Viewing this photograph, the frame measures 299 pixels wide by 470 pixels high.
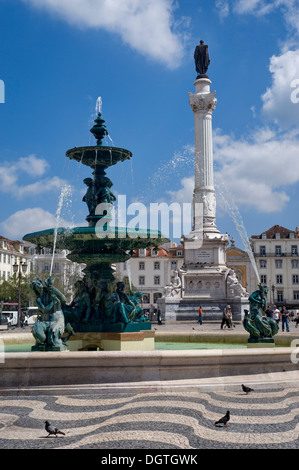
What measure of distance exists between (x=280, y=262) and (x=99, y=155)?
7339 cm

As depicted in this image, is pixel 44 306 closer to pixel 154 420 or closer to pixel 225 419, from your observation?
pixel 154 420

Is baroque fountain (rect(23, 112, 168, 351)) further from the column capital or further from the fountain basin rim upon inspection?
the column capital

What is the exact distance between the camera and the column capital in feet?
125

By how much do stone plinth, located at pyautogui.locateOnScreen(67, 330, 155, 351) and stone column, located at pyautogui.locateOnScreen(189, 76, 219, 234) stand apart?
26627 millimetres

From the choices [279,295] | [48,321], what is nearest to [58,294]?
[48,321]

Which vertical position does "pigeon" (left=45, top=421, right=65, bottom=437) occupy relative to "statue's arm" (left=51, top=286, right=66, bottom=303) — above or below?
below

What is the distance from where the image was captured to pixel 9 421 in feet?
19.4

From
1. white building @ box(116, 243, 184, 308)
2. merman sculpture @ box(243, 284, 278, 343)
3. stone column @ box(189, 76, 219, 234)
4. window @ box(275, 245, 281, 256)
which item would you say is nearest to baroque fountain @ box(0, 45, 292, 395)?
merman sculpture @ box(243, 284, 278, 343)

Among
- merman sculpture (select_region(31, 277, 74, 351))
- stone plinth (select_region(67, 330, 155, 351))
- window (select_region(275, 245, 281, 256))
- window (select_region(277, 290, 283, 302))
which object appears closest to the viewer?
merman sculpture (select_region(31, 277, 74, 351))

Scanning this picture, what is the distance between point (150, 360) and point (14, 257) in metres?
73.9

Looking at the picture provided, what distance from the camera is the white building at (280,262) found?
262 ft

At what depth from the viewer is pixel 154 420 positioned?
19.1 feet

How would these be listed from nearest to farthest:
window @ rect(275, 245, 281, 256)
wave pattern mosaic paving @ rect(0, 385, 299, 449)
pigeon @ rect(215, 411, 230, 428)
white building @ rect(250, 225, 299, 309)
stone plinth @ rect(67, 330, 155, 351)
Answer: wave pattern mosaic paving @ rect(0, 385, 299, 449) → pigeon @ rect(215, 411, 230, 428) → stone plinth @ rect(67, 330, 155, 351) → white building @ rect(250, 225, 299, 309) → window @ rect(275, 245, 281, 256)

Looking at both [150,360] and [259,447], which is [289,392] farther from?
[259,447]
